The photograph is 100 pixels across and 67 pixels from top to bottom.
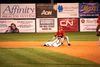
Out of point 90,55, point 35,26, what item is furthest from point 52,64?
point 35,26

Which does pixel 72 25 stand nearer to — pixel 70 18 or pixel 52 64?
pixel 70 18

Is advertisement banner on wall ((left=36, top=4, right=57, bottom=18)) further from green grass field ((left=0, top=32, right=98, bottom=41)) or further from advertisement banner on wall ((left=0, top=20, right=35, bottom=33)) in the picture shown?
green grass field ((left=0, top=32, right=98, bottom=41))

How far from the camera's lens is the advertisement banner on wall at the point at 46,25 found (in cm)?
3389

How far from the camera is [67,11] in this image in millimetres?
34281

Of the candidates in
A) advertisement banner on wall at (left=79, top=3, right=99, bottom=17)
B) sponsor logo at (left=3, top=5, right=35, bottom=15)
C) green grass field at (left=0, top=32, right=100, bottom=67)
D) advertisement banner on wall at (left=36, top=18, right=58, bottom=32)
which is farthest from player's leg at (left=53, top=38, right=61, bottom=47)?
advertisement banner on wall at (left=79, top=3, right=99, bottom=17)

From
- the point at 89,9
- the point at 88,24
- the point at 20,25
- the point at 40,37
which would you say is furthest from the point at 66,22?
the point at 40,37

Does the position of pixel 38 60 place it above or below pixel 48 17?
below

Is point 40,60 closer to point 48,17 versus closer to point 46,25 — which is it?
point 46,25

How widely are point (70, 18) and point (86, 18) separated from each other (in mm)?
1460

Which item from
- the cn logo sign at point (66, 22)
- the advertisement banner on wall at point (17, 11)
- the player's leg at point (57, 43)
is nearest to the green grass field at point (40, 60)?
the player's leg at point (57, 43)

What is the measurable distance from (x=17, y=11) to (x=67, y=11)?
176 inches

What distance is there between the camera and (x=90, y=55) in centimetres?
1812

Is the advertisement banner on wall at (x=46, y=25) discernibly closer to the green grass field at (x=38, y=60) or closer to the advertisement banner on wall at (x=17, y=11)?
the advertisement banner on wall at (x=17, y=11)

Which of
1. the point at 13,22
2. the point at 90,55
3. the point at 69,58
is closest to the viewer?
the point at 69,58
